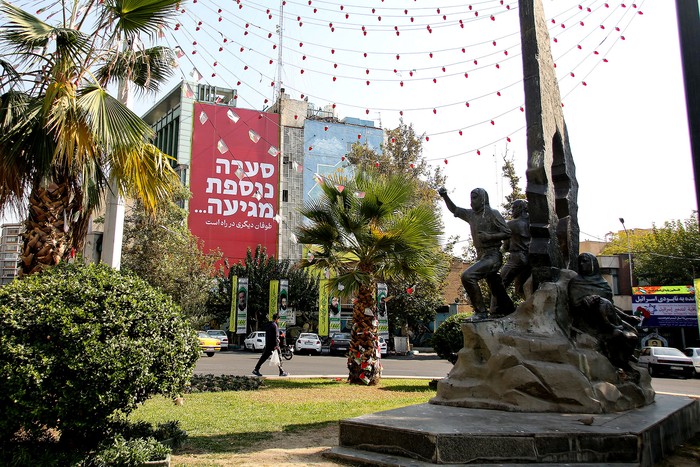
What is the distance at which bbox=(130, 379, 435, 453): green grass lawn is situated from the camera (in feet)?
23.2

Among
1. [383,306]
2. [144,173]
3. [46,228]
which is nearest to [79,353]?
[46,228]

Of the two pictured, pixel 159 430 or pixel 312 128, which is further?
pixel 312 128

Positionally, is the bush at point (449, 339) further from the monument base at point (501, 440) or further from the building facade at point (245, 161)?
the building facade at point (245, 161)

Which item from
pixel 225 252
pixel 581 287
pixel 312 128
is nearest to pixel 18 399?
pixel 581 287

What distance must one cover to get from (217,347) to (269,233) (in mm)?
19861

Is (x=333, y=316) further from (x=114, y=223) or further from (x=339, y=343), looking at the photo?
(x=114, y=223)

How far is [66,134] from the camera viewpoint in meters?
7.17

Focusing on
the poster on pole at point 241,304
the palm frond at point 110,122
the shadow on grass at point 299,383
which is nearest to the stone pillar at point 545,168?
the palm frond at point 110,122

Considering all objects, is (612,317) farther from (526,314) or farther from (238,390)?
(238,390)

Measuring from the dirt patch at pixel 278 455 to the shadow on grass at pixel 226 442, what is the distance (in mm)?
108

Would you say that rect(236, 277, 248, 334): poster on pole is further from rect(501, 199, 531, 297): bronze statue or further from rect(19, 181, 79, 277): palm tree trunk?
rect(501, 199, 531, 297): bronze statue

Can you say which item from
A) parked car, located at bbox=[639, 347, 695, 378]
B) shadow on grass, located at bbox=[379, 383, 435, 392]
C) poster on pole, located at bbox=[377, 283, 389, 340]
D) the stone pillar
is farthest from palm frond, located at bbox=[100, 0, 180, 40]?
poster on pole, located at bbox=[377, 283, 389, 340]

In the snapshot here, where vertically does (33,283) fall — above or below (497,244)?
below

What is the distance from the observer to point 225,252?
45.8m
